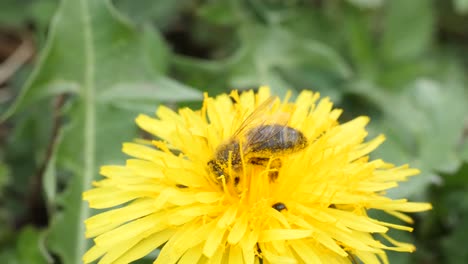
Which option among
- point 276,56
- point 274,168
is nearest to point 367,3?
point 276,56

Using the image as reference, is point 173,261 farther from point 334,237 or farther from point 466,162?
point 466,162

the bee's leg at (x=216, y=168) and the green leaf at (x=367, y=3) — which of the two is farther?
the green leaf at (x=367, y=3)

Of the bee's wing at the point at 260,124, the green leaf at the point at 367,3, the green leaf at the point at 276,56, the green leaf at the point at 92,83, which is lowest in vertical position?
the bee's wing at the point at 260,124

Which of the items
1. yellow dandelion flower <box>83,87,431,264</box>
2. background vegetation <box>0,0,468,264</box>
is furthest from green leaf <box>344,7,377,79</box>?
yellow dandelion flower <box>83,87,431,264</box>

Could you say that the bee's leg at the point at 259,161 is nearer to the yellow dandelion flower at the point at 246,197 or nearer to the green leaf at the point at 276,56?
the yellow dandelion flower at the point at 246,197

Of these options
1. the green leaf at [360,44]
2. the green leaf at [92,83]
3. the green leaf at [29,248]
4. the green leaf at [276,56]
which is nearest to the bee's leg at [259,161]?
the green leaf at [92,83]

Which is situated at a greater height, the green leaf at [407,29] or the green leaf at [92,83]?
the green leaf at [407,29]

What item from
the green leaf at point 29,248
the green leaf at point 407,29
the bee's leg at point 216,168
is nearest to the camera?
the bee's leg at point 216,168
